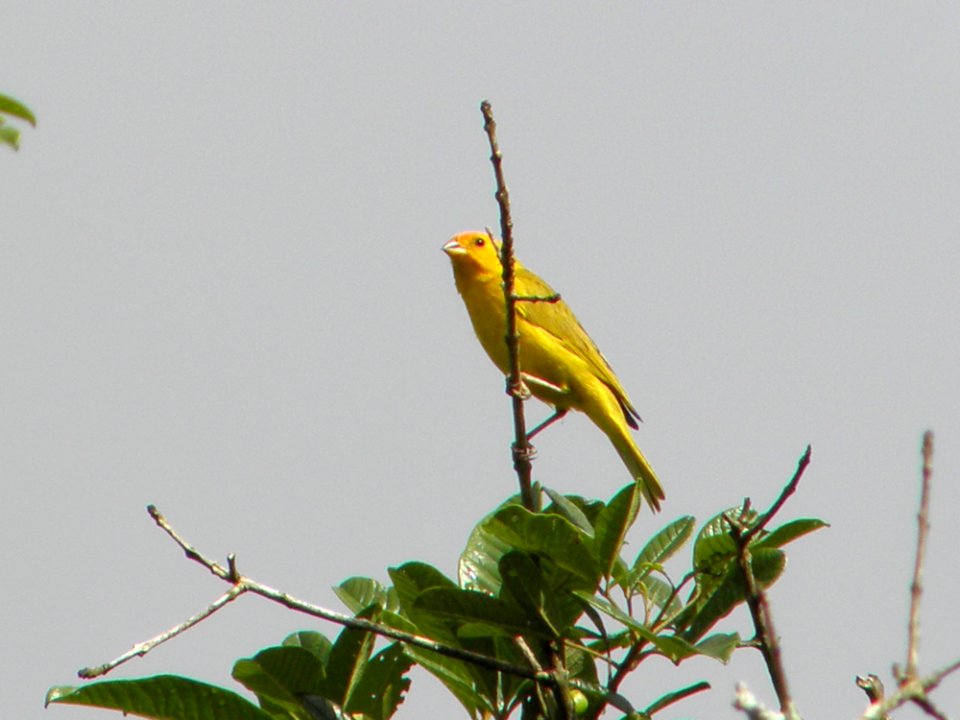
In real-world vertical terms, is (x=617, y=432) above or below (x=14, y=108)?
above

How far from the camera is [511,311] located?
4.31 meters

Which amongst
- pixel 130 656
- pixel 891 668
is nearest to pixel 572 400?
pixel 130 656

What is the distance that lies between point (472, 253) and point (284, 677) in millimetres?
5453

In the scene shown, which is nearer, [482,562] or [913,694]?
[913,694]

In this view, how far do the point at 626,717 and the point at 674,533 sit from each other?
2.16 ft

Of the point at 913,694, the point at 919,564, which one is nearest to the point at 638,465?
the point at 919,564

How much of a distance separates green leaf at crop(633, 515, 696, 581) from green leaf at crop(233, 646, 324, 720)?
0.86 m

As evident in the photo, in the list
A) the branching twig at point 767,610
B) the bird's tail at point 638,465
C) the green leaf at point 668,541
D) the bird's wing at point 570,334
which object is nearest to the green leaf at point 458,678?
A: the green leaf at point 668,541

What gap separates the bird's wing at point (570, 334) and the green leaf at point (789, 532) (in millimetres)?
4836

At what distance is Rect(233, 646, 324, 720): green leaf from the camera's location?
3.30m

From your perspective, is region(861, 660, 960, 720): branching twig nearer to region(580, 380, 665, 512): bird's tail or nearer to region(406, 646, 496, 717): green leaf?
region(406, 646, 496, 717): green leaf

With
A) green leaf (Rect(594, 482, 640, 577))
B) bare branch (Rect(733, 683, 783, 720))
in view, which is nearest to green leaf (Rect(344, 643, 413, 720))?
green leaf (Rect(594, 482, 640, 577))

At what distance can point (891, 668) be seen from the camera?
5.47 feet

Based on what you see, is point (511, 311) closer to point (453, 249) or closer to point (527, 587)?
point (527, 587)
